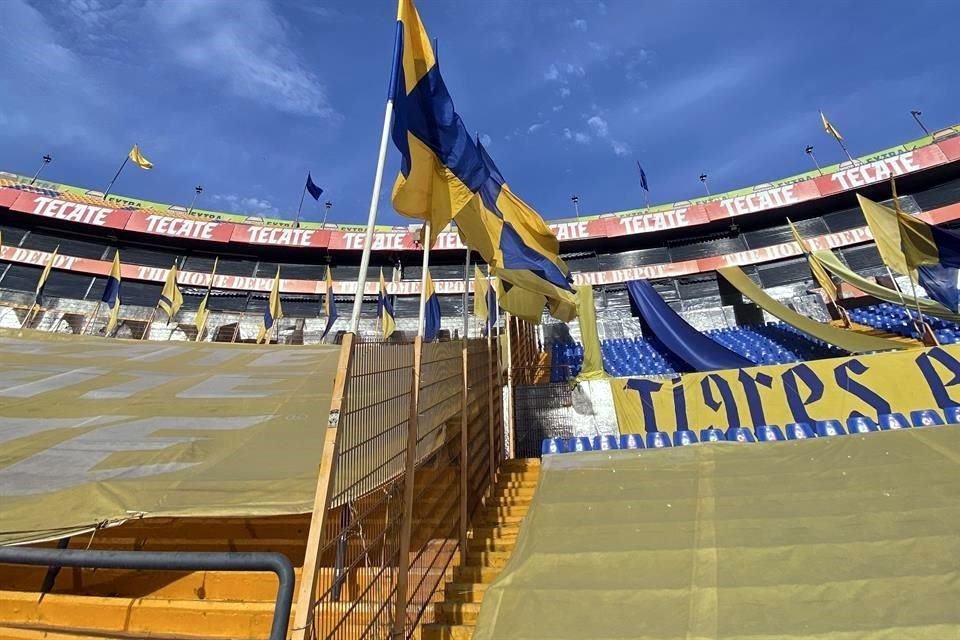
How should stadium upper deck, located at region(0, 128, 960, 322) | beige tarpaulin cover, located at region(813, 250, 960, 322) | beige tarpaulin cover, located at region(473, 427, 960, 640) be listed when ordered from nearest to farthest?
beige tarpaulin cover, located at region(473, 427, 960, 640) → beige tarpaulin cover, located at region(813, 250, 960, 322) → stadium upper deck, located at region(0, 128, 960, 322)

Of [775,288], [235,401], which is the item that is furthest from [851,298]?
[235,401]

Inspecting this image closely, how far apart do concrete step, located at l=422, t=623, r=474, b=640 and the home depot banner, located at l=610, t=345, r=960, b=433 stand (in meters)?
5.87

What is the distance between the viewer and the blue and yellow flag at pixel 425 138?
12.9 ft

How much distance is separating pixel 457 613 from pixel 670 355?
1272 cm

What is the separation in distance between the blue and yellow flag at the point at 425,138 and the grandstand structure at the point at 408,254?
14.8 meters

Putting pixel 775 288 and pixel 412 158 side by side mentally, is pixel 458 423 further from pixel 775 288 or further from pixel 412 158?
pixel 775 288

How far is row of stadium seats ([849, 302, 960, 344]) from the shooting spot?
40.7ft

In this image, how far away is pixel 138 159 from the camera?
28703 mm

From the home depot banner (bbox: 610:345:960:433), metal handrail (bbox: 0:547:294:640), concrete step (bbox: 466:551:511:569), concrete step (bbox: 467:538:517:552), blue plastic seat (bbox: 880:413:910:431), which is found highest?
the home depot banner (bbox: 610:345:960:433)

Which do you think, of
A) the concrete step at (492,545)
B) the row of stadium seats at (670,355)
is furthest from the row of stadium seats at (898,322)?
the concrete step at (492,545)

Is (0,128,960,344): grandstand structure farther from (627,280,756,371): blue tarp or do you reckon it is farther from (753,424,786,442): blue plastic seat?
(753,424,786,442): blue plastic seat

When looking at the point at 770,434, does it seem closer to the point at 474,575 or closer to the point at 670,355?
the point at 474,575

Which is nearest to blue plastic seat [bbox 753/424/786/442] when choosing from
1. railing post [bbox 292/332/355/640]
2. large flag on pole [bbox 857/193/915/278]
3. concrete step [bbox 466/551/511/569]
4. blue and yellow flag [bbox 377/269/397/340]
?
concrete step [bbox 466/551/511/569]

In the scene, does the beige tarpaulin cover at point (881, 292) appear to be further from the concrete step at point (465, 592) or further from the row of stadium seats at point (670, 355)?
the concrete step at point (465, 592)
